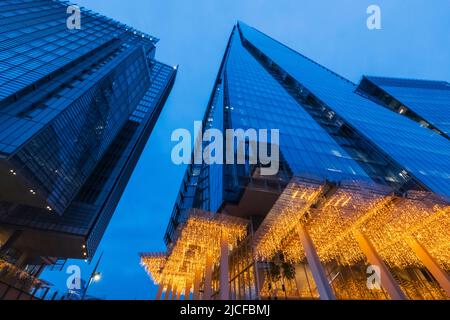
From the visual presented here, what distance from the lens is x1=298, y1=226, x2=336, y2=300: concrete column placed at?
36.4ft

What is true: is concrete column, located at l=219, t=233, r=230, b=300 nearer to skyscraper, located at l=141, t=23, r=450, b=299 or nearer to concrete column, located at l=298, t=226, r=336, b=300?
skyscraper, located at l=141, t=23, r=450, b=299

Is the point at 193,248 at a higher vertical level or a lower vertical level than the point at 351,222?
lower

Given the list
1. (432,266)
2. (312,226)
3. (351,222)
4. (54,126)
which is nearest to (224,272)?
(312,226)

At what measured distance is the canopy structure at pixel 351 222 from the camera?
12.6 m

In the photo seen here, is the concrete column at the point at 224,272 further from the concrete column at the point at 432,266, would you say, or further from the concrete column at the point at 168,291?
the concrete column at the point at 432,266

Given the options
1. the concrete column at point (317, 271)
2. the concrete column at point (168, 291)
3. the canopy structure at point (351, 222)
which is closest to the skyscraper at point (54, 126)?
the concrete column at point (168, 291)

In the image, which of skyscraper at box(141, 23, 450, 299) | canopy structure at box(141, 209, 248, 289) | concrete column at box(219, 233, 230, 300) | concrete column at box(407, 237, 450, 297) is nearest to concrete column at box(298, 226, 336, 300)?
skyscraper at box(141, 23, 450, 299)

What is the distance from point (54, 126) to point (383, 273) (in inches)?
1135

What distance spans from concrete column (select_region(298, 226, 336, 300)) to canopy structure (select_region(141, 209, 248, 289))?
3.92 meters

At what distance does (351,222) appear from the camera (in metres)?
14.4

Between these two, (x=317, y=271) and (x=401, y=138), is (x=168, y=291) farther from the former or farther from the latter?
(x=401, y=138)

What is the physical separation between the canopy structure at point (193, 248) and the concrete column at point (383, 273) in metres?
7.34
